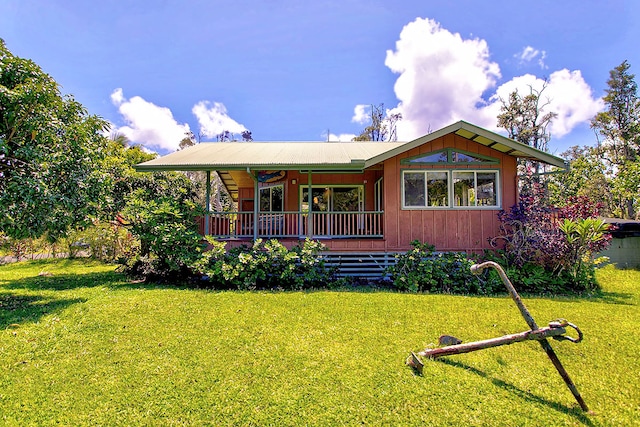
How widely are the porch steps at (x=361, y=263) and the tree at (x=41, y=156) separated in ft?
20.1

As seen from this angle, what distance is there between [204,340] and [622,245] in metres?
15.1

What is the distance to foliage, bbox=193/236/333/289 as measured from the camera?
794cm

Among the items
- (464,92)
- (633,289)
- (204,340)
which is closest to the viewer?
(204,340)

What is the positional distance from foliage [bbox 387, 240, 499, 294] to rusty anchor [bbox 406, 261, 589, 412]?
142 inches

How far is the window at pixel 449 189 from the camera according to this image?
9484 mm

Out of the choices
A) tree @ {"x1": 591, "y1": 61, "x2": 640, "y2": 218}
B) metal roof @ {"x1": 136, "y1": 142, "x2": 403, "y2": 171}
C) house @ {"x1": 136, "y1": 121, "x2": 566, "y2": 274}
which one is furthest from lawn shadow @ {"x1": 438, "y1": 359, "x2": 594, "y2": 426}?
tree @ {"x1": 591, "y1": 61, "x2": 640, "y2": 218}

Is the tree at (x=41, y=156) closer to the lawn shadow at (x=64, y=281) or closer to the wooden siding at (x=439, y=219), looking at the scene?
the lawn shadow at (x=64, y=281)

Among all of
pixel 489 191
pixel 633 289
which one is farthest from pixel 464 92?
pixel 633 289

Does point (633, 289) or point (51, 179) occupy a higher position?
point (51, 179)

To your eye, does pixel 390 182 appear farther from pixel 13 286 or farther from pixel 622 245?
pixel 13 286

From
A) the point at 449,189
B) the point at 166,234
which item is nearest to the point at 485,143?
the point at 449,189

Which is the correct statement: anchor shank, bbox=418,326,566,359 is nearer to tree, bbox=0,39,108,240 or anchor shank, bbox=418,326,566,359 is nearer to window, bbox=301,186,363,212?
tree, bbox=0,39,108,240

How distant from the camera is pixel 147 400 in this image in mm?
3197

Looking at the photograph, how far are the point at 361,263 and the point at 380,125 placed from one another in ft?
89.7
